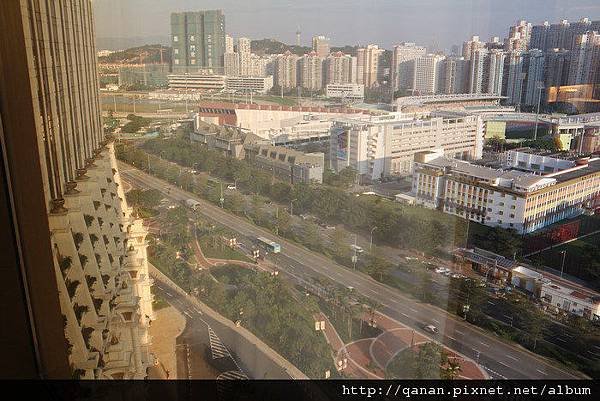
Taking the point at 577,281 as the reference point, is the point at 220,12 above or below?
above

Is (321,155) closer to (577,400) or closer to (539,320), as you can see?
(539,320)

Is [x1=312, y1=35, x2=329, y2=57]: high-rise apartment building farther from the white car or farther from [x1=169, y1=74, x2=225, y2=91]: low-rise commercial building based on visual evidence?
the white car

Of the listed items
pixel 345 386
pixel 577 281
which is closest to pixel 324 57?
pixel 577 281

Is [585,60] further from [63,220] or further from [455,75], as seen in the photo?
[63,220]

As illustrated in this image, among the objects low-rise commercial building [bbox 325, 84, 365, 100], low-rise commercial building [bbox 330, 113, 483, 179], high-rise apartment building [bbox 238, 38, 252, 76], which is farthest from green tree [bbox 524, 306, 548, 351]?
low-rise commercial building [bbox 325, 84, 365, 100]

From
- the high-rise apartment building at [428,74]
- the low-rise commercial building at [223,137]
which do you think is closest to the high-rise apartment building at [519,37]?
the high-rise apartment building at [428,74]

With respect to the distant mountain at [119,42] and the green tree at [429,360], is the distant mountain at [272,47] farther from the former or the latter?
the green tree at [429,360]
